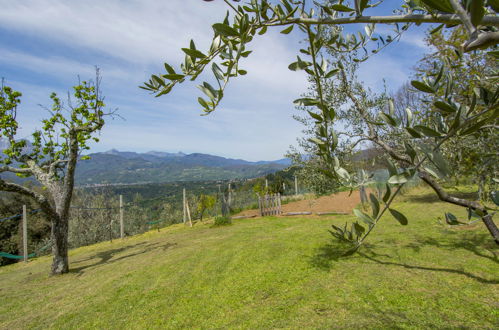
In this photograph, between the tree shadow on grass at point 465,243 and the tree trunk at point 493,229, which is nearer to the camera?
the tree trunk at point 493,229

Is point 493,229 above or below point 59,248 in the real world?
above

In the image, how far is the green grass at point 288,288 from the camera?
3.40 m

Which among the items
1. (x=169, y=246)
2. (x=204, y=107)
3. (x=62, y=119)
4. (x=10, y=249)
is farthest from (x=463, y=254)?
(x=10, y=249)

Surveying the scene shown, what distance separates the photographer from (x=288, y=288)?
4.41 m

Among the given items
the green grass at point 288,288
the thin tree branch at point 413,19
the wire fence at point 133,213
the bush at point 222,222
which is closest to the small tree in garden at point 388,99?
the thin tree branch at point 413,19

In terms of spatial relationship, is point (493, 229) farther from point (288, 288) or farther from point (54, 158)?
point (54, 158)

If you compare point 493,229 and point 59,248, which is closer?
point 493,229

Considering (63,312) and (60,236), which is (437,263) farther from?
(60,236)

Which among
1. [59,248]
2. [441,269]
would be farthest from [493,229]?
[59,248]

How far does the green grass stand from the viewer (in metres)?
3.40

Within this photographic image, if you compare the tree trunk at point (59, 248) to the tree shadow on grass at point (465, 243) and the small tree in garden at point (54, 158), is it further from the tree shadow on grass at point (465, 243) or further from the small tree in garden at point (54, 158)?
the tree shadow on grass at point (465, 243)

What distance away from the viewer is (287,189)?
23.7 meters

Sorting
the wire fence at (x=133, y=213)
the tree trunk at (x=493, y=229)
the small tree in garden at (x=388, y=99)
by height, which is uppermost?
the small tree in garden at (x=388, y=99)

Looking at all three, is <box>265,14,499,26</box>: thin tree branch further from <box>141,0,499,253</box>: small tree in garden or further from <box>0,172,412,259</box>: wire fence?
<box>0,172,412,259</box>: wire fence
